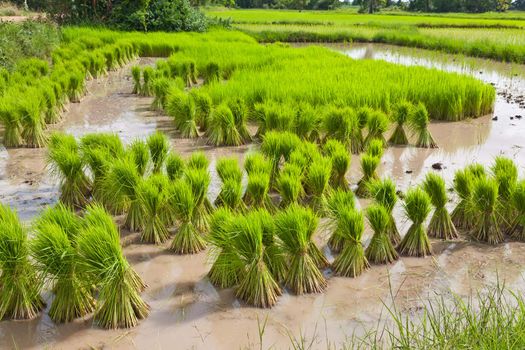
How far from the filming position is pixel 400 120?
705 cm

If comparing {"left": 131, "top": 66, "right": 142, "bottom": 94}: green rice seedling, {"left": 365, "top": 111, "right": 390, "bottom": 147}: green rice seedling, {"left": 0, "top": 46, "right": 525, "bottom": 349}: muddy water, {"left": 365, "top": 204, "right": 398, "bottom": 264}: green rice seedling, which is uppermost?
{"left": 131, "top": 66, "right": 142, "bottom": 94}: green rice seedling

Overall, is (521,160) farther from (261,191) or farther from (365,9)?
(365,9)

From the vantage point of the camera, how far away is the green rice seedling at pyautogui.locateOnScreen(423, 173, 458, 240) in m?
4.30

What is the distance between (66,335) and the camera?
309 centimetres

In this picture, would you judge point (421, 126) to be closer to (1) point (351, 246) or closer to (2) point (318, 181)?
(2) point (318, 181)

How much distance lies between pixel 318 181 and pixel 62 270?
2261mm

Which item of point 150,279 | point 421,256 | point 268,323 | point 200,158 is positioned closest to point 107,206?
point 200,158

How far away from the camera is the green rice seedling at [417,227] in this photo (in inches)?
157

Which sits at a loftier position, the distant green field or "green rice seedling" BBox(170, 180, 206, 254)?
the distant green field

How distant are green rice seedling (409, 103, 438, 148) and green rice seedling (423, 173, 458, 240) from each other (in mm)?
2811

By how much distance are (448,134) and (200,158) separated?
445 cm

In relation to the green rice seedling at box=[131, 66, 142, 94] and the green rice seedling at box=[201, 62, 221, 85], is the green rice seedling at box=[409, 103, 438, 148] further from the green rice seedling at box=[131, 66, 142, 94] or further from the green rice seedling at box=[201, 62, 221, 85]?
the green rice seedling at box=[131, 66, 142, 94]

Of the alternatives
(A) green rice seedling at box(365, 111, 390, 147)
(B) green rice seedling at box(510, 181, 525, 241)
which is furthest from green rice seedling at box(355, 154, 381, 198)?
(A) green rice seedling at box(365, 111, 390, 147)

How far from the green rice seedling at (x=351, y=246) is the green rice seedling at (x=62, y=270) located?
66.4 inches
